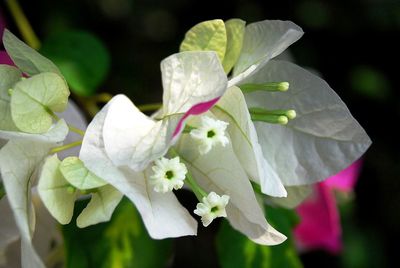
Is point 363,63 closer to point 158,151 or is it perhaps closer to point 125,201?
point 125,201

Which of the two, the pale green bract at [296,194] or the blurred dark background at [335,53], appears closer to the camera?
the pale green bract at [296,194]

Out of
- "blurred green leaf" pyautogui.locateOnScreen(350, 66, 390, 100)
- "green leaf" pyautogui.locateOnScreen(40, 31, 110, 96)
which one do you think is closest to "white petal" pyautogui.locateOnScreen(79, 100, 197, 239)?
"green leaf" pyautogui.locateOnScreen(40, 31, 110, 96)

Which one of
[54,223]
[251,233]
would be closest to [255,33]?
[251,233]

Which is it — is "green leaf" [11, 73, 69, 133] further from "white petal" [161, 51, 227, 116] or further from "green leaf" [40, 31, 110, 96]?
"green leaf" [40, 31, 110, 96]

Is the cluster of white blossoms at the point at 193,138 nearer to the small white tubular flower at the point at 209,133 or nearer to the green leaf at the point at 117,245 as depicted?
the small white tubular flower at the point at 209,133

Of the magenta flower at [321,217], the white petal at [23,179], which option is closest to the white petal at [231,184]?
the white petal at [23,179]
